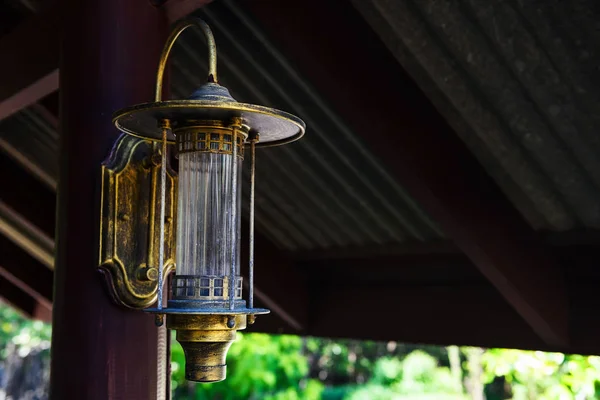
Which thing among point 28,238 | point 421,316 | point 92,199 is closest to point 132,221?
point 92,199

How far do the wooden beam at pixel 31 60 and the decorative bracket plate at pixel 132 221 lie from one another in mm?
533

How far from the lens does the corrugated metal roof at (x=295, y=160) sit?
9.07ft

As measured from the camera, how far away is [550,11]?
207cm

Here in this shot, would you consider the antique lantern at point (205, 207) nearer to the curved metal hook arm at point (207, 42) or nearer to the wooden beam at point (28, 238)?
the curved metal hook arm at point (207, 42)

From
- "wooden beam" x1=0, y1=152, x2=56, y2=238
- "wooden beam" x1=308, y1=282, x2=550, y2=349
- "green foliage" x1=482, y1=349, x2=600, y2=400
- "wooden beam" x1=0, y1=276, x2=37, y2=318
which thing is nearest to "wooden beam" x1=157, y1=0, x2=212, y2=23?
"wooden beam" x1=308, y1=282, x2=550, y2=349

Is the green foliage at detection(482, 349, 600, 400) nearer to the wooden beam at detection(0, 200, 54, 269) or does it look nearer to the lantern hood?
the wooden beam at detection(0, 200, 54, 269)

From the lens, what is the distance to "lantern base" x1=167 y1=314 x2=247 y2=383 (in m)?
1.53

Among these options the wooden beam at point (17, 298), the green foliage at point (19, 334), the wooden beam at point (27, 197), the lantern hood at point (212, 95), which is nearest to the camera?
the lantern hood at point (212, 95)

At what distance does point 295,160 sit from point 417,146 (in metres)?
0.81

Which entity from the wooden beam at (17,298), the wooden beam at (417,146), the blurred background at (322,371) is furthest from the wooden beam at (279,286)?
the blurred background at (322,371)

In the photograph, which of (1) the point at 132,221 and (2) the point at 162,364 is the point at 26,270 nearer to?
(2) the point at 162,364

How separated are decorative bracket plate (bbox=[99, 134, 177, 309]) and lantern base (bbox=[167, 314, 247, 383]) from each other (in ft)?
0.60

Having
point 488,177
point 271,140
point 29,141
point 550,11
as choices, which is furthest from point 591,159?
point 29,141

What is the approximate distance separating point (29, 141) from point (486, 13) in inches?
99.0
